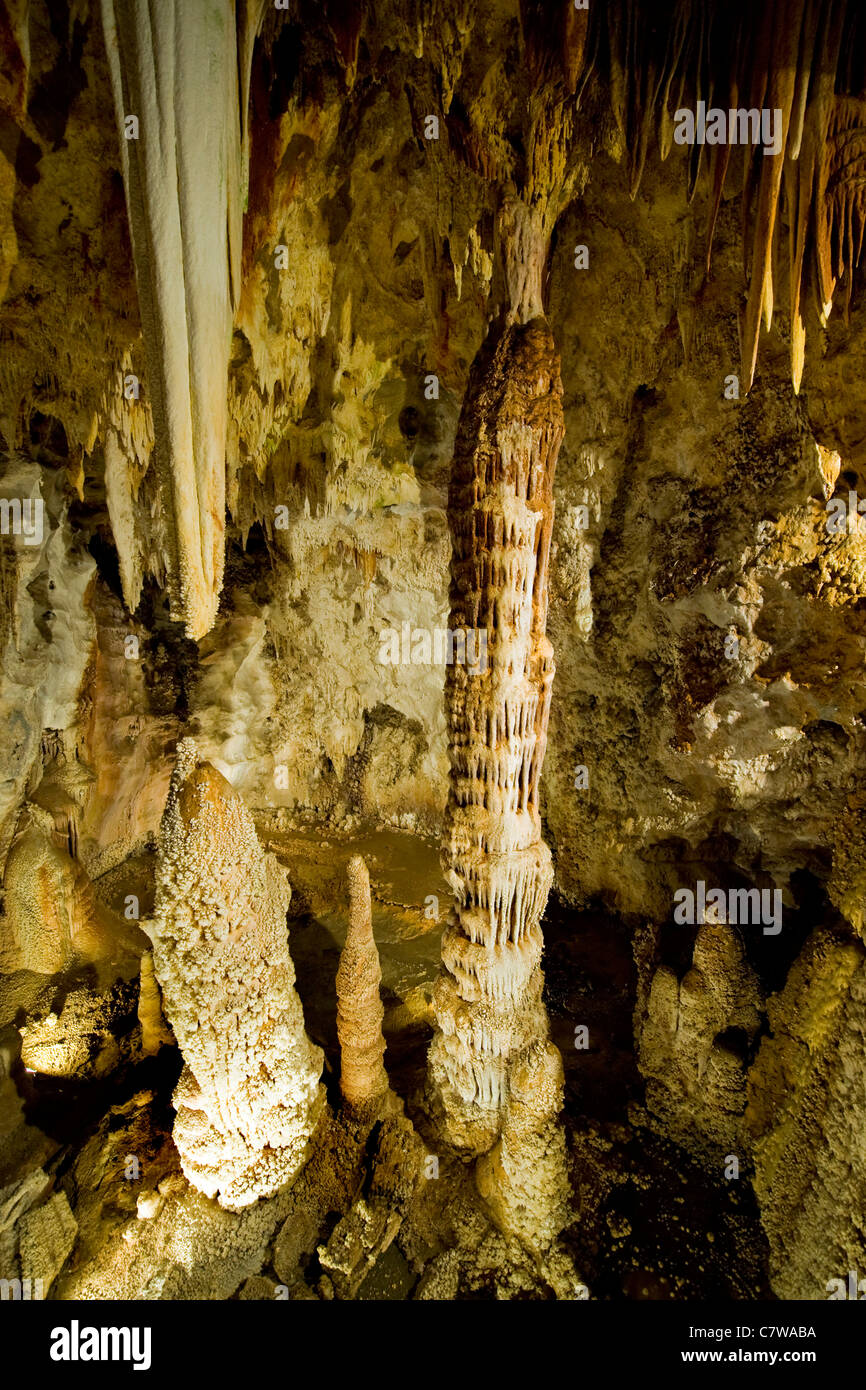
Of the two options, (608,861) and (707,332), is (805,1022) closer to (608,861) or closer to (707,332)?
(608,861)

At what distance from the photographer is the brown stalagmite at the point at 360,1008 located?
13.8 ft

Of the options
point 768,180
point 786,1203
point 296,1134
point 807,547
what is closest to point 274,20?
point 768,180

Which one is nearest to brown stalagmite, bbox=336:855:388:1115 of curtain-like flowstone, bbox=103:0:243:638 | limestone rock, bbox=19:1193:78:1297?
limestone rock, bbox=19:1193:78:1297

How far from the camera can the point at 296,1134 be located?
4.06 metres

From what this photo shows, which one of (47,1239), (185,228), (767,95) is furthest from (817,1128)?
(185,228)

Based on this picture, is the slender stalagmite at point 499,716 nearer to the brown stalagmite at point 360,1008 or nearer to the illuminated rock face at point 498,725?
the illuminated rock face at point 498,725

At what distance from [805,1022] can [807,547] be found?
3.14 m

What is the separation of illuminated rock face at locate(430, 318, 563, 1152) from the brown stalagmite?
0.50 metres

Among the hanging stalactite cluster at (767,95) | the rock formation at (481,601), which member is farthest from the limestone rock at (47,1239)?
the hanging stalactite cluster at (767,95)

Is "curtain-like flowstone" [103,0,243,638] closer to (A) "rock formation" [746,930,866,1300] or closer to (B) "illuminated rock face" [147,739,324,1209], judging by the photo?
(B) "illuminated rock face" [147,739,324,1209]

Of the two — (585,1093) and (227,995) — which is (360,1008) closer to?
(227,995)

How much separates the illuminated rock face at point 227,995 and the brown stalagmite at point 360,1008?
0.30 metres

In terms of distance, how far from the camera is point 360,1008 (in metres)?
4.25
